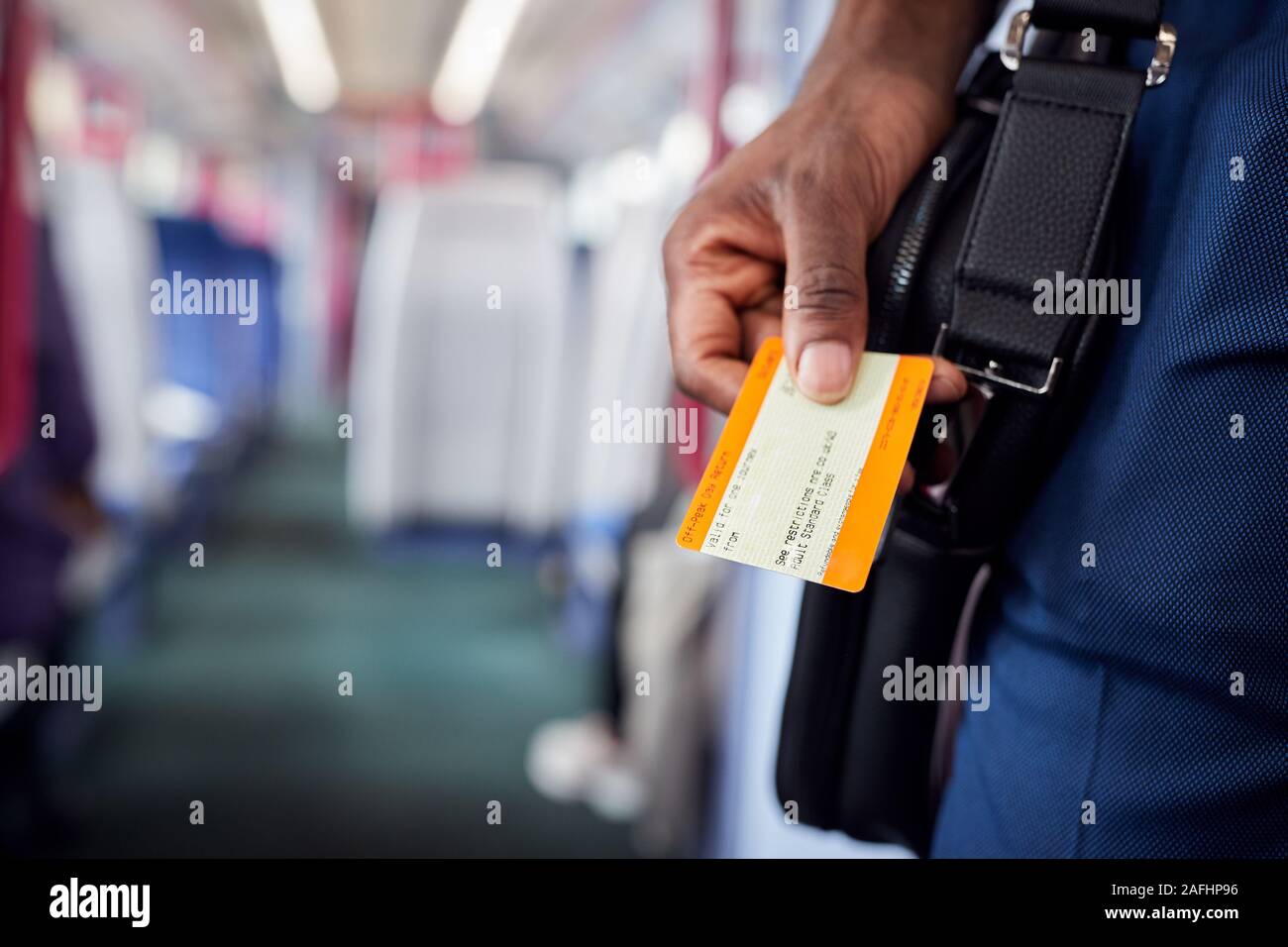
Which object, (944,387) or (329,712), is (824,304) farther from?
(329,712)

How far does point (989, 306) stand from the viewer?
0.62 m

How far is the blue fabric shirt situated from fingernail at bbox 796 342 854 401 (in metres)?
0.18

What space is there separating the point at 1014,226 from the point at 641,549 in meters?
1.84

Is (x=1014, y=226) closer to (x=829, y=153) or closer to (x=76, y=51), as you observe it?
(x=829, y=153)

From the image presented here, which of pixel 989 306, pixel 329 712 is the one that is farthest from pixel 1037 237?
pixel 329 712

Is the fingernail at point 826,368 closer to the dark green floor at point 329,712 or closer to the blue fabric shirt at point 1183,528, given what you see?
the blue fabric shirt at point 1183,528

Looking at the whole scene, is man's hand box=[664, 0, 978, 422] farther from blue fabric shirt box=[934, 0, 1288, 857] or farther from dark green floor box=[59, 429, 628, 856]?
dark green floor box=[59, 429, 628, 856]

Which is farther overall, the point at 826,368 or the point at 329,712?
the point at 329,712

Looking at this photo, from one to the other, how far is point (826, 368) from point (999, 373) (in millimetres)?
111

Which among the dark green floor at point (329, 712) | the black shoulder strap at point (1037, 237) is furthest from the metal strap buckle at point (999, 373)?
the dark green floor at point (329, 712)

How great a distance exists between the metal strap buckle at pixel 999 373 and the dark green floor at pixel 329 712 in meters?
2.04

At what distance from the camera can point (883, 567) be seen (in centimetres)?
73

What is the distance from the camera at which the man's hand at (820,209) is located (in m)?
0.63
